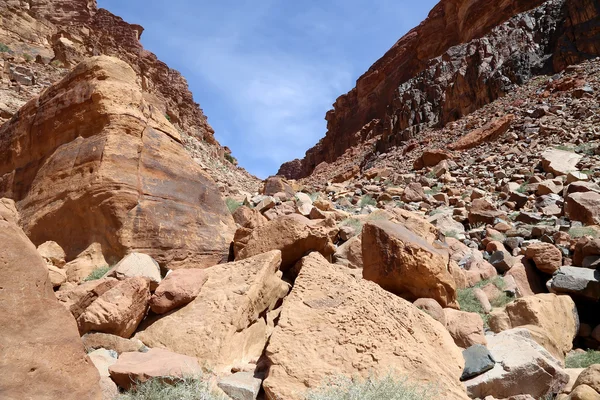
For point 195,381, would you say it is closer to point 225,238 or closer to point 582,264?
point 225,238

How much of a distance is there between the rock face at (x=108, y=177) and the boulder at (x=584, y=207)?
613 centimetres

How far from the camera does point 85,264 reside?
453cm

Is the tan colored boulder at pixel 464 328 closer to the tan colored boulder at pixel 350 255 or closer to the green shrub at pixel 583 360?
the green shrub at pixel 583 360

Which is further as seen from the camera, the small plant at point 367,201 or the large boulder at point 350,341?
the small plant at point 367,201

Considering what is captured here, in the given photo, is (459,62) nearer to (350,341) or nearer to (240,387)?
(350,341)

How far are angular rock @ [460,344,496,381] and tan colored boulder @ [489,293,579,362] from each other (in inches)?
32.9

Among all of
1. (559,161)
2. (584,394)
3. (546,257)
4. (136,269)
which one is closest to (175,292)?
(136,269)

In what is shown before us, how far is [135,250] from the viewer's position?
460 centimetres

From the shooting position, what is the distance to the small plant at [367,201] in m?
10.7

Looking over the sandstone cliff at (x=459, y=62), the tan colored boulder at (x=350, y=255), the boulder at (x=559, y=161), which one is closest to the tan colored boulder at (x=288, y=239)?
the tan colored boulder at (x=350, y=255)

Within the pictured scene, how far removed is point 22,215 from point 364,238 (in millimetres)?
4380

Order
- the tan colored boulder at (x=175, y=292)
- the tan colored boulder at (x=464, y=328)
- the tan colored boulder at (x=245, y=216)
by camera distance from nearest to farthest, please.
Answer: the tan colored boulder at (x=175, y=292) < the tan colored boulder at (x=464, y=328) < the tan colored boulder at (x=245, y=216)

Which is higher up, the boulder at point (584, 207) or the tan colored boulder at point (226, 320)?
the boulder at point (584, 207)

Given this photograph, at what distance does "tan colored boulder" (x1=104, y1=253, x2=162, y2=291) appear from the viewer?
3826 mm
